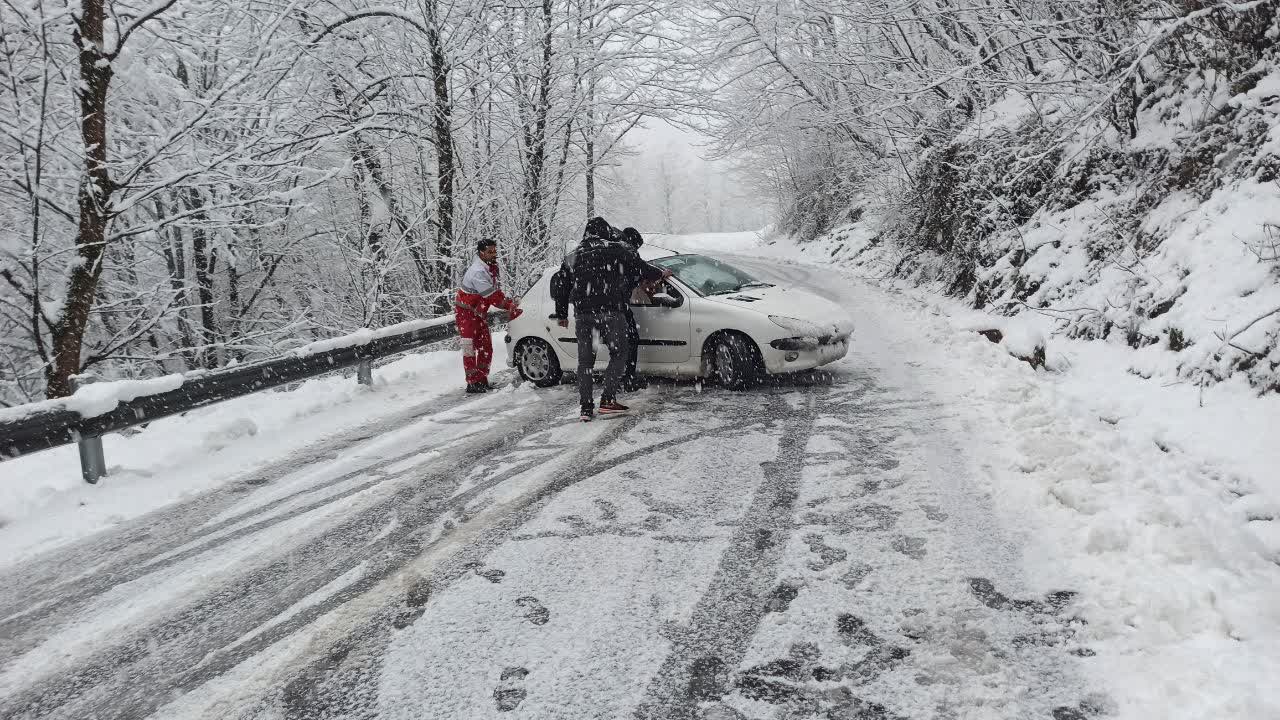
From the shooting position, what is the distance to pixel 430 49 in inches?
485

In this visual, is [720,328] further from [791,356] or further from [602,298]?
[602,298]

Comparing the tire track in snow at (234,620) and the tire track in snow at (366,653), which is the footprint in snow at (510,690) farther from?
the tire track in snow at (234,620)

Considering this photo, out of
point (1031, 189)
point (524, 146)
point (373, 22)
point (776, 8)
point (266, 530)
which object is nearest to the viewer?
point (266, 530)

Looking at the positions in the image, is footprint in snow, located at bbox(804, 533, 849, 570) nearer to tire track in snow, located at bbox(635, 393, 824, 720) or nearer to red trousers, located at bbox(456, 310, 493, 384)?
tire track in snow, located at bbox(635, 393, 824, 720)

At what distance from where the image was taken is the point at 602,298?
22.6 ft

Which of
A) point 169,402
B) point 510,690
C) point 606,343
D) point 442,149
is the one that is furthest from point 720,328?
point 442,149

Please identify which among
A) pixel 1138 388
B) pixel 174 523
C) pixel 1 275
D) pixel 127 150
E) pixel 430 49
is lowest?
pixel 174 523

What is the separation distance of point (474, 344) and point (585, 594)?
5428 millimetres

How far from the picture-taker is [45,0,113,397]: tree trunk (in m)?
7.92

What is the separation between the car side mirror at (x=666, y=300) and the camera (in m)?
7.57

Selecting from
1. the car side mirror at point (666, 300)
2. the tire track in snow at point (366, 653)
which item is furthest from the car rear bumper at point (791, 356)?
the tire track in snow at point (366, 653)

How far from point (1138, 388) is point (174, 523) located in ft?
22.1

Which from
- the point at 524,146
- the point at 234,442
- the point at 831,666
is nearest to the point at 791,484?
the point at 831,666

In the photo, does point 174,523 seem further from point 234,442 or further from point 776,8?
point 776,8
